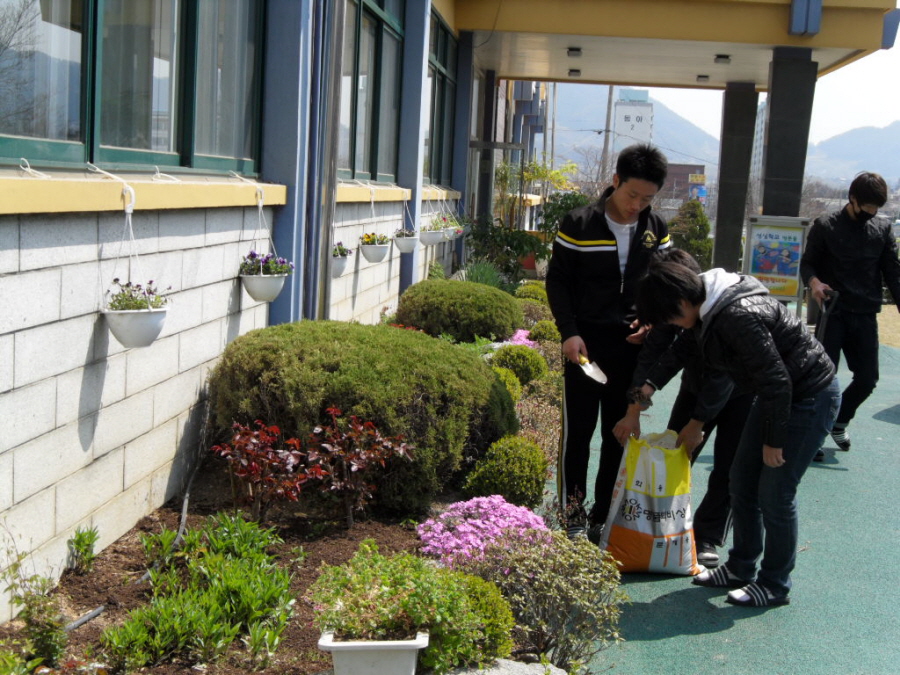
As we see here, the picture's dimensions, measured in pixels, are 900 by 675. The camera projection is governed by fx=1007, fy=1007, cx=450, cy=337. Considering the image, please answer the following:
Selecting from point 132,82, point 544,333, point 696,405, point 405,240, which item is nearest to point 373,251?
point 405,240

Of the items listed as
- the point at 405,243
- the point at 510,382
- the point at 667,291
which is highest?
the point at 667,291

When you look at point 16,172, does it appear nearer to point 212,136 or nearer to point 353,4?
point 212,136

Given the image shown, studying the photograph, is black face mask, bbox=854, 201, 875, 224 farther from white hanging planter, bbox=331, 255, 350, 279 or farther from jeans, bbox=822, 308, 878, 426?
white hanging planter, bbox=331, 255, 350, 279

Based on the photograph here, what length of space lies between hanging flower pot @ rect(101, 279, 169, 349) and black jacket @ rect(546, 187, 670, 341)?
6.50ft

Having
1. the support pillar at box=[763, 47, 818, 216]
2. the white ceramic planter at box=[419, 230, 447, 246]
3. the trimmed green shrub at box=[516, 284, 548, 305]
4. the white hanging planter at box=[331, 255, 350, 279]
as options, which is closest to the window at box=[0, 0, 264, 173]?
the white hanging planter at box=[331, 255, 350, 279]

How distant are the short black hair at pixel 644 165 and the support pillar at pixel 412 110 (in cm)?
611

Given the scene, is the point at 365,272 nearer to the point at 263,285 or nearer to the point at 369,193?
the point at 369,193

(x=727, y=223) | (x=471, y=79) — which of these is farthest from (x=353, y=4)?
(x=727, y=223)

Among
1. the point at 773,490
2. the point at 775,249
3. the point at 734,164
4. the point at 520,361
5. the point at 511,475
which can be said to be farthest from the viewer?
the point at 734,164

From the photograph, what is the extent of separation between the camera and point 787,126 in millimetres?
14477

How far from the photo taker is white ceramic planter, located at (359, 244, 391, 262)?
28.1ft

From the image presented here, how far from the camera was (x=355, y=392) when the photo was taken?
4895mm

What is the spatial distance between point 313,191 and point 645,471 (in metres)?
3.01

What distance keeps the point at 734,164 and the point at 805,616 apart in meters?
15.8
